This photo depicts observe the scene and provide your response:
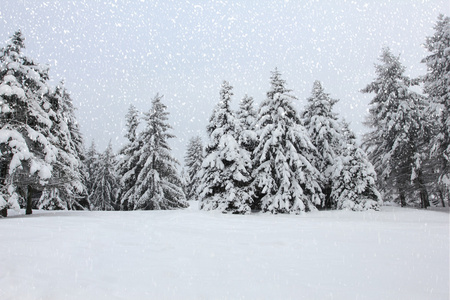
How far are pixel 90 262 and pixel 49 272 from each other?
74 centimetres

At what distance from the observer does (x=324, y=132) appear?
23.9 meters

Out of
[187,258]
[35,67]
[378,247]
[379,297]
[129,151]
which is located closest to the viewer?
[379,297]

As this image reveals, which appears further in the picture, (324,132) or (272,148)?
(324,132)

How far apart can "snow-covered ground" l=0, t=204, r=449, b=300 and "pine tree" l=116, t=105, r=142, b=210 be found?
61.6ft

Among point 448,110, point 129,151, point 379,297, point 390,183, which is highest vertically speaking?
point 448,110

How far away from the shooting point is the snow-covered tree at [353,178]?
815 inches

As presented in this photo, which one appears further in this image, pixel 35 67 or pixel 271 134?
pixel 271 134

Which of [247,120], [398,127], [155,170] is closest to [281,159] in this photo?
[247,120]

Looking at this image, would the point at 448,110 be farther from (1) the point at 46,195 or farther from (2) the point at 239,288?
(1) the point at 46,195

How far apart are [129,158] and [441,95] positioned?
88.7 ft

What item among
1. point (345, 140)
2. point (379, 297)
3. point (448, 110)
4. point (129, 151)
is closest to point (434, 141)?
point (448, 110)

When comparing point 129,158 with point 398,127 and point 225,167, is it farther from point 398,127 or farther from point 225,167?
point 398,127

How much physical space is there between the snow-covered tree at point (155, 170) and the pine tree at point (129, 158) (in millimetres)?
125

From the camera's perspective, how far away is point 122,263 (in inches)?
212
